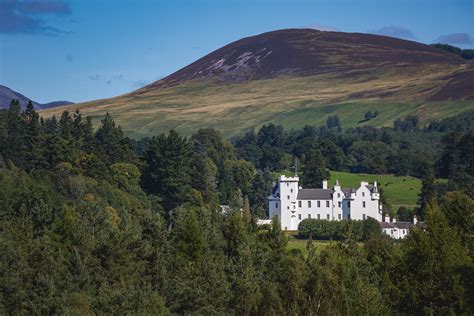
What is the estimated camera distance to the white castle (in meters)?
124

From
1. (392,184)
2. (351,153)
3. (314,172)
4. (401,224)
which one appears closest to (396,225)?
(401,224)

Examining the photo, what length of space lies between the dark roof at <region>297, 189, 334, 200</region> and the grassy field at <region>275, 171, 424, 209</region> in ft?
21.6

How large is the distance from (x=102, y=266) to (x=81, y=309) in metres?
9.91

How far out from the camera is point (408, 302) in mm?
42125

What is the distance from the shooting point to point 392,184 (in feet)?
447

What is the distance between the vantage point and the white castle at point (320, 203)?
406ft

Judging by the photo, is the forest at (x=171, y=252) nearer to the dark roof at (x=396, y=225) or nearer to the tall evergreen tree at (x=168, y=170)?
the tall evergreen tree at (x=168, y=170)

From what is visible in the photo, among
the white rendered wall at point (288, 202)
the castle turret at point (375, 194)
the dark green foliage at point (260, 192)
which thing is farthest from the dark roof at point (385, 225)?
the dark green foliage at point (260, 192)

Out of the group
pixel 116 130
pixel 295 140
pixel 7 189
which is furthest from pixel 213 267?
pixel 295 140

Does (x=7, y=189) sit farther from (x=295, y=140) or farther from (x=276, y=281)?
(x=295, y=140)

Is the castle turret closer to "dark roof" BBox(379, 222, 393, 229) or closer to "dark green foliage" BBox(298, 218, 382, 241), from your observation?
"dark roof" BBox(379, 222, 393, 229)

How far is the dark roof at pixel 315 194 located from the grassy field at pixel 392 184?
657cm

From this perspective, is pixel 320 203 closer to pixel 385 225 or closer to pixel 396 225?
pixel 385 225

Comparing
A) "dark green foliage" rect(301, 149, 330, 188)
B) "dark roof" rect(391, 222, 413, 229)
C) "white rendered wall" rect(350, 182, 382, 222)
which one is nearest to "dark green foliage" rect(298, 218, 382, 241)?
"dark roof" rect(391, 222, 413, 229)
